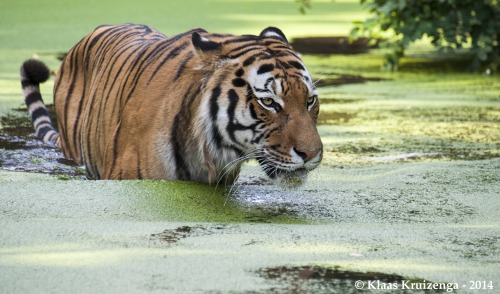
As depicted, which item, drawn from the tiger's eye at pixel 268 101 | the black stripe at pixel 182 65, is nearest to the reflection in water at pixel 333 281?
the tiger's eye at pixel 268 101

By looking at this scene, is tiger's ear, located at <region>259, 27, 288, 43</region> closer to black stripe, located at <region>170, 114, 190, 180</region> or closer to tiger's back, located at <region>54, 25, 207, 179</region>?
tiger's back, located at <region>54, 25, 207, 179</region>

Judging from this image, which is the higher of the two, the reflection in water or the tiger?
the tiger

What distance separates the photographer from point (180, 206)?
3.01 m

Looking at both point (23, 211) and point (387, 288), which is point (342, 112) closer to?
point (23, 211)

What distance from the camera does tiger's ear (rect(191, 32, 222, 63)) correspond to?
3.18 metres

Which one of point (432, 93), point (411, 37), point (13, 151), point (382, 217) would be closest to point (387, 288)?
point (382, 217)

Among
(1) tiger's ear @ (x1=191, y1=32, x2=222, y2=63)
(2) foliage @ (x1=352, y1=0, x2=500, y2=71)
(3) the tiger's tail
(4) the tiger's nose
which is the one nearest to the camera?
(4) the tiger's nose

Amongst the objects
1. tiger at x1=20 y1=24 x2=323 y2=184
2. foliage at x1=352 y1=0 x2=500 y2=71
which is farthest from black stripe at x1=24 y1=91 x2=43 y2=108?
foliage at x1=352 y1=0 x2=500 y2=71

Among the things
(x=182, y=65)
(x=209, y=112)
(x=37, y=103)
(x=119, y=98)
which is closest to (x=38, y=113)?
(x=37, y=103)

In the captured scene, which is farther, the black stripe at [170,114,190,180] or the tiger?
the black stripe at [170,114,190,180]

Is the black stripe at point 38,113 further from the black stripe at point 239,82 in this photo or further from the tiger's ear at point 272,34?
the black stripe at point 239,82

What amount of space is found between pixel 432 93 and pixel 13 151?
9.26 feet

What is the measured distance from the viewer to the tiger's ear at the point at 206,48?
3.18 m

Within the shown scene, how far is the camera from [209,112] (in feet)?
10.2
